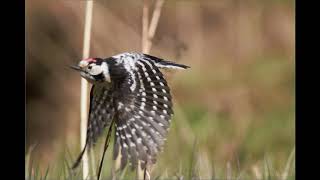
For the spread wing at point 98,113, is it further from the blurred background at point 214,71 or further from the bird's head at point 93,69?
the blurred background at point 214,71

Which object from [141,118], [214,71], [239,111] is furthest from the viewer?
[214,71]

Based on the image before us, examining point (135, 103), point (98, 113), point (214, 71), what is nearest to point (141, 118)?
point (135, 103)

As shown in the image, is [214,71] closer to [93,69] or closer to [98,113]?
[98,113]

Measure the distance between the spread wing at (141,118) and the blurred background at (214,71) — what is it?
2202mm

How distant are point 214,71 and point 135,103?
3005 mm

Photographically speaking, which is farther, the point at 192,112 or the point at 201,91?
the point at 201,91

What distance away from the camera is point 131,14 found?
3.89 metres

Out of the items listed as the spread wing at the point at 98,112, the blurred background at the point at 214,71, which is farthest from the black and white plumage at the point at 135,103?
the blurred background at the point at 214,71

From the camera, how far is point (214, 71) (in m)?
5.32

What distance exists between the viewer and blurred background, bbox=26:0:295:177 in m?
4.86

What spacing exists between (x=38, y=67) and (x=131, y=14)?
1.52 metres
